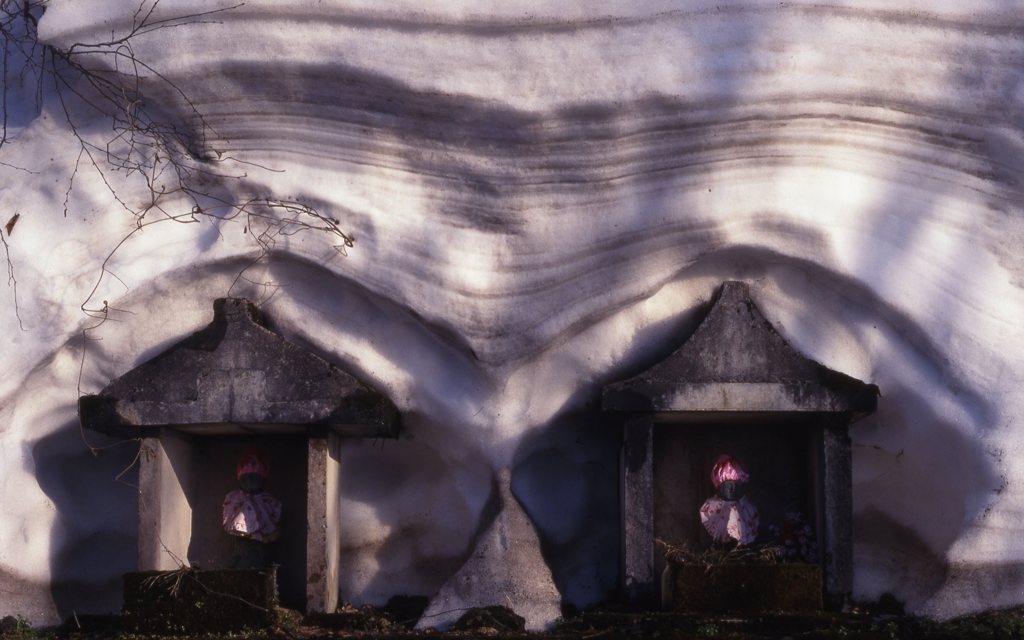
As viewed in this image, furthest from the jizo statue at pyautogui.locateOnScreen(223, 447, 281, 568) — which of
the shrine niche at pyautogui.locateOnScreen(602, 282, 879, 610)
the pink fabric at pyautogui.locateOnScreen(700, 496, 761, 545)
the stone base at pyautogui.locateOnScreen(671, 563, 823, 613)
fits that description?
the pink fabric at pyautogui.locateOnScreen(700, 496, 761, 545)

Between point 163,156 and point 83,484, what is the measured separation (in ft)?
6.36

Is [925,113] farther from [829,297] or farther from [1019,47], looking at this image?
[829,297]

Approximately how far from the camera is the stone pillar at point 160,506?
675cm

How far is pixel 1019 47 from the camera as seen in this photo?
705cm

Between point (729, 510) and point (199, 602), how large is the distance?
282 centimetres

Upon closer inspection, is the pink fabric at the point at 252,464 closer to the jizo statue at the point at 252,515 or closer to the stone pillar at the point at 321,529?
the jizo statue at the point at 252,515

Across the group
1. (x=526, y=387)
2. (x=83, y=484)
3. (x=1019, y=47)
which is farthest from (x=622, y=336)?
(x=83, y=484)

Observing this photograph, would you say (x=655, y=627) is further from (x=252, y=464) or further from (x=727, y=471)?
(x=252, y=464)

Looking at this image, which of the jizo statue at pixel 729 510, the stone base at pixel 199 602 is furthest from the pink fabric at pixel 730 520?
the stone base at pixel 199 602

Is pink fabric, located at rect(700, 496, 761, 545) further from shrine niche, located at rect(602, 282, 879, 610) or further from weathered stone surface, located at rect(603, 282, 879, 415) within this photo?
weathered stone surface, located at rect(603, 282, 879, 415)

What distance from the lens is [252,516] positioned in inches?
276

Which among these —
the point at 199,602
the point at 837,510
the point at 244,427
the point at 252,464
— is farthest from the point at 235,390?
the point at 837,510

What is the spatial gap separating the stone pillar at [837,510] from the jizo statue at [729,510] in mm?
424

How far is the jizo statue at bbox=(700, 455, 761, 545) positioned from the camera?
22.6 ft
